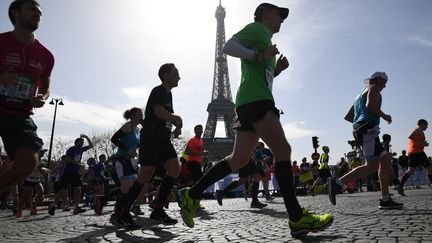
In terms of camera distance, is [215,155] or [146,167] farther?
[215,155]

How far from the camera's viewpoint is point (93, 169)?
13766 mm

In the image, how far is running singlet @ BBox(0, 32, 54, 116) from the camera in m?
3.14

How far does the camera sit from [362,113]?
5988 mm

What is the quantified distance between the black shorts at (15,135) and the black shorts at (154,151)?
1891 millimetres

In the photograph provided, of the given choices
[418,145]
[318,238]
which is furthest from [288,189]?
[418,145]

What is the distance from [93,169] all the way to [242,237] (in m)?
11.4

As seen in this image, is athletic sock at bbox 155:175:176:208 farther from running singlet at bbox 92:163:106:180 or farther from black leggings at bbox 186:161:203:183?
running singlet at bbox 92:163:106:180

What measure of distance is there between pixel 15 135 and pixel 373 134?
483 cm

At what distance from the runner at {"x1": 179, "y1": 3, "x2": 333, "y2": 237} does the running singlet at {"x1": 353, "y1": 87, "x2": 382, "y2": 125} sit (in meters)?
2.59

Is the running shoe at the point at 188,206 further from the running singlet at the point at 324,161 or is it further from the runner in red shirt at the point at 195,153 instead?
the running singlet at the point at 324,161

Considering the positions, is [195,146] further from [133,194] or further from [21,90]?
[21,90]

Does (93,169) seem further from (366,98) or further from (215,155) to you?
(215,155)

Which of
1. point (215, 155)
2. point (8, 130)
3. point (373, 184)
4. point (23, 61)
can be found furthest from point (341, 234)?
point (215, 155)

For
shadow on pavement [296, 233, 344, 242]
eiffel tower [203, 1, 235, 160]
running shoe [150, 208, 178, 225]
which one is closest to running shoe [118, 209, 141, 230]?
running shoe [150, 208, 178, 225]
